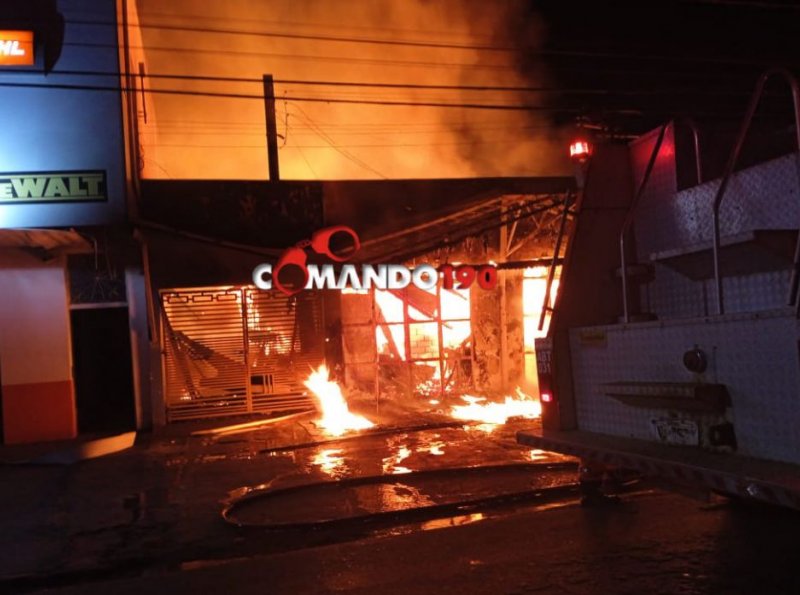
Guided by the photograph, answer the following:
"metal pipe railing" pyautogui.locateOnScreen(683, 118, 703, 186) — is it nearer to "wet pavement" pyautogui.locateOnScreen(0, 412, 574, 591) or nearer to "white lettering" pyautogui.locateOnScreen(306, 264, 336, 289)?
"wet pavement" pyautogui.locateOnScreen(0, 412, 574, 591)

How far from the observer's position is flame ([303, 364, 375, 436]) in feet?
45.1

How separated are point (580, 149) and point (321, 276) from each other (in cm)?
694

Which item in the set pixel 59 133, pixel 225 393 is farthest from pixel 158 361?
pixel 59 133

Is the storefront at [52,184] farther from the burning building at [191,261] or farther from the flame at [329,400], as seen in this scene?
the flame at [329,400]

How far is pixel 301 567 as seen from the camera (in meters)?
6.02

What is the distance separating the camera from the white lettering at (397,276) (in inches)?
534

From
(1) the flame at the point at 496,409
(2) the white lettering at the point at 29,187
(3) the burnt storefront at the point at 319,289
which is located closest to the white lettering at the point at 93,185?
(2) the white lettering at the point at 29,187

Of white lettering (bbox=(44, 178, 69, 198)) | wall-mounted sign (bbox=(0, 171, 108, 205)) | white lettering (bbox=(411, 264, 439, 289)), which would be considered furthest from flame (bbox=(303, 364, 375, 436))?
white lettering (bbox=(44, 178, 69, 198))

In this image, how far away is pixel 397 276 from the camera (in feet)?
44.7

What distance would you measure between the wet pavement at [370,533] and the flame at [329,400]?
3.10m

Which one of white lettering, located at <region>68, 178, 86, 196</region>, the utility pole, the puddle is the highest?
the utility pole

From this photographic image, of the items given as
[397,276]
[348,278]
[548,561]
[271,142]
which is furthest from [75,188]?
[548,561]

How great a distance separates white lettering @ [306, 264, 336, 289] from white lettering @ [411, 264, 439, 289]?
1474 millimetres

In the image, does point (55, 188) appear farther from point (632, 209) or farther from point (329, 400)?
point (632, 209)
